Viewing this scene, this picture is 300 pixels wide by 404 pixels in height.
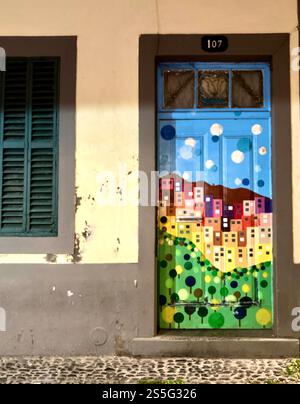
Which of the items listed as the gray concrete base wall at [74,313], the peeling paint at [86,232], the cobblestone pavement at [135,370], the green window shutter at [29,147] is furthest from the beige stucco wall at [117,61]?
the cobblestone pavement at [135,370]

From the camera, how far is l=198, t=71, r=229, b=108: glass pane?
4641mm

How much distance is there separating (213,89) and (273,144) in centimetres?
86

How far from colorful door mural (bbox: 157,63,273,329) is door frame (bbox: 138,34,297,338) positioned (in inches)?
4.9

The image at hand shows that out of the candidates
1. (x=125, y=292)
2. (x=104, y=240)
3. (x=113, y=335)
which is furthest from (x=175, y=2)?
(x=113, y=335)

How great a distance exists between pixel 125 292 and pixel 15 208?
4.65 feet

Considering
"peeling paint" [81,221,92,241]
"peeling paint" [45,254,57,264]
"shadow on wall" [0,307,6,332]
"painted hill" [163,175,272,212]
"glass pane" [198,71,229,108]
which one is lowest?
"shadow on wall" [0,307,6,332]

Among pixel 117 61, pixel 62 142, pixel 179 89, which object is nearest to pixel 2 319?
pixel 62 142

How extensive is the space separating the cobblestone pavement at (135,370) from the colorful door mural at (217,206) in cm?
48

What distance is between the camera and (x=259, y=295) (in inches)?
178

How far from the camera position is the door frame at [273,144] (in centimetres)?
438

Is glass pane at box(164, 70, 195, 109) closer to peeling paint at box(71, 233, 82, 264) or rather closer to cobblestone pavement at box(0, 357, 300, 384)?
peeling paint at box(71, 233, 82, 264)

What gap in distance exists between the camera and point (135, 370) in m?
3.99

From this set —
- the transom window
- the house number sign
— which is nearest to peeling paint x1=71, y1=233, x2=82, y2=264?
the transom window
